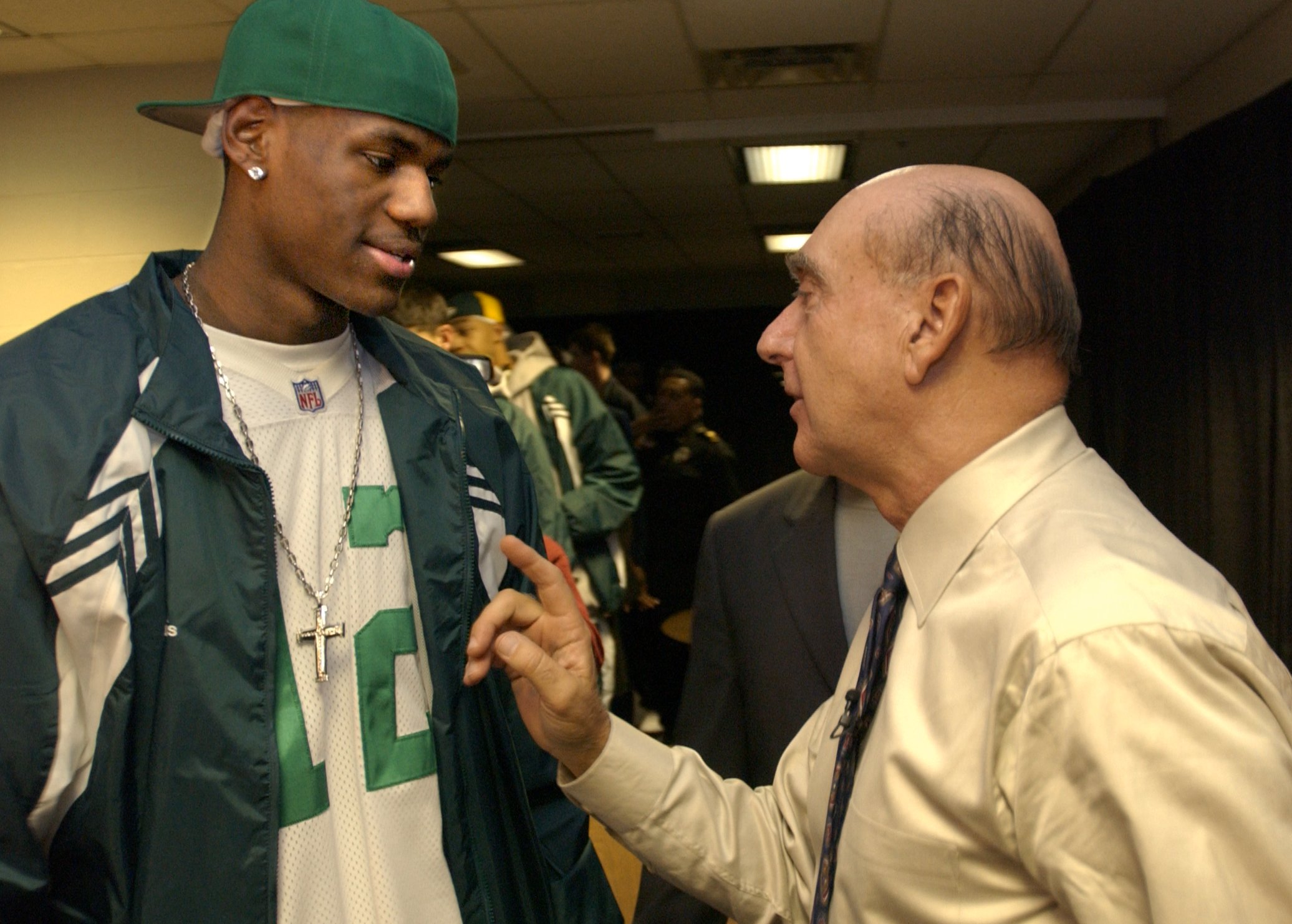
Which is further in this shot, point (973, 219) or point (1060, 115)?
point (1060, 115)

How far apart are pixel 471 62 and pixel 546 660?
383 centimetres

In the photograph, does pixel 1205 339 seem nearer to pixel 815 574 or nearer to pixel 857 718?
pixel 815 574

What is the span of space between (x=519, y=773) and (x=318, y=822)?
0.28 metres

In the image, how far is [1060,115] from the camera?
5344 millimetres

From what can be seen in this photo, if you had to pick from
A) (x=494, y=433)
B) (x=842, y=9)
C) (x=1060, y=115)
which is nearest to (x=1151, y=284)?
(x=1060, y=115)

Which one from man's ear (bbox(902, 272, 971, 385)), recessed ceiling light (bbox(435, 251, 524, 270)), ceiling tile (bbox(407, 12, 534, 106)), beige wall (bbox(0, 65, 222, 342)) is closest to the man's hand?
man's ear (bbox(902, 272, 971, 385))

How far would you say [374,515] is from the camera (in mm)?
1288

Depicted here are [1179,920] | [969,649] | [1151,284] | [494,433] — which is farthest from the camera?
[1151,284]

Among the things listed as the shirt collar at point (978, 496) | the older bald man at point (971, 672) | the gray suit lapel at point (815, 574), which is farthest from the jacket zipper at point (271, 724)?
the gray suit lapel at point (815, 574)

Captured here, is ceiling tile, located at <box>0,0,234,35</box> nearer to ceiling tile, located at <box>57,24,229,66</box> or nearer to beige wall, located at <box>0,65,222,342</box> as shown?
ceiling tile, located at <box>57,24,229,66</box>

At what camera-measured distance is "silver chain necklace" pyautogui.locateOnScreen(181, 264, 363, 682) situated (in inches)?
46.5

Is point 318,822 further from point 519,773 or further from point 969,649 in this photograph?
point 969,649

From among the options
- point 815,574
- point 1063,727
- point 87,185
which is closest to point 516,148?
point 87,185

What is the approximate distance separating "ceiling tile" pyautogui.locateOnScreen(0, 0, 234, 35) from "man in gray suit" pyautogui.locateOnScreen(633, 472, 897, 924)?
10.0 feet
